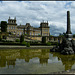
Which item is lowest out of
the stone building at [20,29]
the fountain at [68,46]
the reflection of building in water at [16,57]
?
the reflection of building in water at [16,57]

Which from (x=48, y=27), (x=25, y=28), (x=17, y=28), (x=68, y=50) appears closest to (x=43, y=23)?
(x=48, y=27)

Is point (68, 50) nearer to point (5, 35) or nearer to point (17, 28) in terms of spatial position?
point (5, 35)

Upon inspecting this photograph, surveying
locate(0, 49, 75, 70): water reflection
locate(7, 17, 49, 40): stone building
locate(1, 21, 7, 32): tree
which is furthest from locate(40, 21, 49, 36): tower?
locate(0, 49, 75, 70): water reflection

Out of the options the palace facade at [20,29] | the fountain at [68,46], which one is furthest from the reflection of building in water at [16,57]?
the palace facade at [20,29]

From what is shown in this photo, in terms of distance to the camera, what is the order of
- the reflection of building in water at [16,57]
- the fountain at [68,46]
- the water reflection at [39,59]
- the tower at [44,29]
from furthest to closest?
the tower at [44,29] → the fountain at [68,46] → the reflection of building in water at [16,57] → the water reflection at [39,59]

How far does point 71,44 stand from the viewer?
14.0m

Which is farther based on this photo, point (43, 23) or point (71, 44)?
point (43, 23)

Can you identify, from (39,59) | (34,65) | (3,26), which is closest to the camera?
(34,65)

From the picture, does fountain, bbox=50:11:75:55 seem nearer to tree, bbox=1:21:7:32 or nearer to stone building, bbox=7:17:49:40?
stone building, bbox=7:17:49:40

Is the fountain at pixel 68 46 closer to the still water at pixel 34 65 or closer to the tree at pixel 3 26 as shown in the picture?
the still water at pixel 34 65

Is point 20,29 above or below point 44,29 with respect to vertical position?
below

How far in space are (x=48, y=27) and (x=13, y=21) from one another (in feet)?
85.0

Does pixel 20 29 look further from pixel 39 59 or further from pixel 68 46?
pixel 39 59

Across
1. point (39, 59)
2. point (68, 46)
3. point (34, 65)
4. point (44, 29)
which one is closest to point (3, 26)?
point (44, 29)
